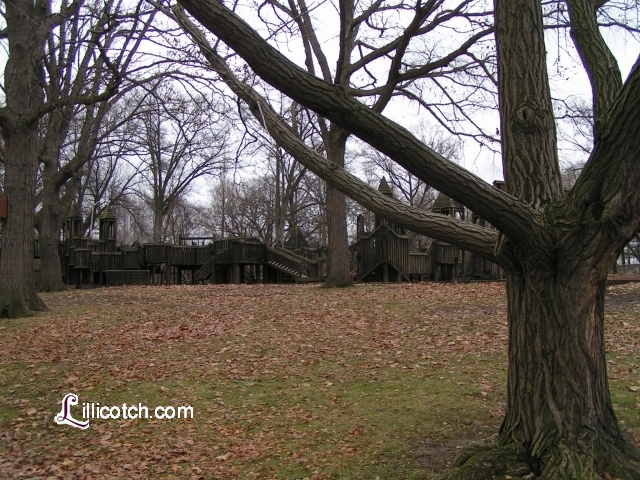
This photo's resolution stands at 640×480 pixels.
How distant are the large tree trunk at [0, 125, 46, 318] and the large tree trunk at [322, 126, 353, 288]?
26.7 feet

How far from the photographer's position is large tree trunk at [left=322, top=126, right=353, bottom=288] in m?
17.4

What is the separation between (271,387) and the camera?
768 cm

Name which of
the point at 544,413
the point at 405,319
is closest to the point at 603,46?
the point at 544,413

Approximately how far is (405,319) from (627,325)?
3879 millimetres

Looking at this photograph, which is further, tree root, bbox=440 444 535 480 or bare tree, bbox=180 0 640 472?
tree root, bbox=440 444 535 480

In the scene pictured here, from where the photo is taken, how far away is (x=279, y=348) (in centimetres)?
948

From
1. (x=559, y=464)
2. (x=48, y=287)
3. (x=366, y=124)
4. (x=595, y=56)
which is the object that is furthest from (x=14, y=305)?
(x=595, y=56)

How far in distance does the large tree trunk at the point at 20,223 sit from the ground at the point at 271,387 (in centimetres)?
79

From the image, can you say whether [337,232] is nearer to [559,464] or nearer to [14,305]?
[14,305]

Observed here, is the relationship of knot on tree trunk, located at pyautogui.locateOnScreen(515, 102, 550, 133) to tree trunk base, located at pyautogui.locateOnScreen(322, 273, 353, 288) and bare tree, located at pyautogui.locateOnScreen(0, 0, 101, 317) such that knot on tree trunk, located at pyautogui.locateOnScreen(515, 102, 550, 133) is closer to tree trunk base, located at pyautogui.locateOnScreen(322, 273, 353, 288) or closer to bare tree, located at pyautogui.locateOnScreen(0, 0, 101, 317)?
bare tree, located at pyautogui.locateOnScreen(0, 0, 101, 317)

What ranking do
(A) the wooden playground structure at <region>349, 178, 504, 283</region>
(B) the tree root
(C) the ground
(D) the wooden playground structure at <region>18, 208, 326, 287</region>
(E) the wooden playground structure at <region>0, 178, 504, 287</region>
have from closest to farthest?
1. (B) the tree root
2. (C) the ground
3. (A) the wooden playground structure at <region>349, 178, 504, 283</region>
4. (E) the wooden playground structure at <region>0, 178, 504, 287</region>
5. (D) the wooden playground structure at <region>18, 208, 326, 287</region>

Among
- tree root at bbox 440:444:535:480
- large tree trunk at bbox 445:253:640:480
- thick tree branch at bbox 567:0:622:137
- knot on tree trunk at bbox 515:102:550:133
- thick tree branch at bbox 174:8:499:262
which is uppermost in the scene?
thick tree branch at bbox 567:0:622:137

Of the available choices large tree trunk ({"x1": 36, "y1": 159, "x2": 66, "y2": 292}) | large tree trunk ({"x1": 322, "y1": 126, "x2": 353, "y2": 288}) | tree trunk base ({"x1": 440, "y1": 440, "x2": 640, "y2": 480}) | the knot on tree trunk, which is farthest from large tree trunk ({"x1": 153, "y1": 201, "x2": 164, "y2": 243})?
tree trunk base ({"x1": 440, "y1": 440, "x2": 640, "y2": 480})

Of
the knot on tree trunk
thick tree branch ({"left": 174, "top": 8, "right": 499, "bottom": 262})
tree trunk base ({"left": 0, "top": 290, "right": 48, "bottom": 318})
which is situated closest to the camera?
thick tree branch ({"left": 174, "top": 8, "right": 499, "bottom": 262})
